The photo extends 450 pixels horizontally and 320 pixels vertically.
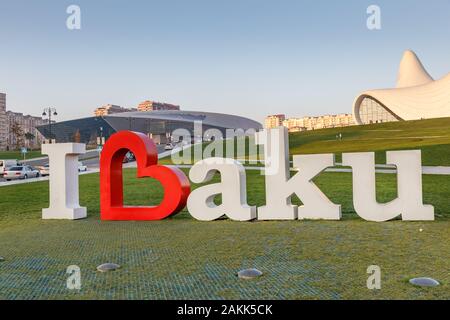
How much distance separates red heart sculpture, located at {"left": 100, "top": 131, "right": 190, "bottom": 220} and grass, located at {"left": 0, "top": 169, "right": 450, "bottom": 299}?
409mm

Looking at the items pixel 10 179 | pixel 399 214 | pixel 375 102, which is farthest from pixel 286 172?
pixel 375 102

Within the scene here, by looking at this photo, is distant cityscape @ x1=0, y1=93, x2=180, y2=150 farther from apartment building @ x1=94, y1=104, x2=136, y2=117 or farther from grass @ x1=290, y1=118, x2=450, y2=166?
grass @ x1=290, y1=118, x2=450, y2=166

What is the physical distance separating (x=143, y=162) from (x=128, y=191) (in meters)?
8.31

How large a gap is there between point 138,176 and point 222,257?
5.12 metres

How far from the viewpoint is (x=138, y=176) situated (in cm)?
1123

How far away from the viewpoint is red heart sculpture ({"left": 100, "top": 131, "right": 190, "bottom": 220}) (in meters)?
10.8

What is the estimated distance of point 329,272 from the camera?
5.64 metres

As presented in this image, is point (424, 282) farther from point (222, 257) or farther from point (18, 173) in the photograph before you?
point (18, 173)

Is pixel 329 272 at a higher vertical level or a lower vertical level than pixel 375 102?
lower

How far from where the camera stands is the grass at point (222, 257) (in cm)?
502

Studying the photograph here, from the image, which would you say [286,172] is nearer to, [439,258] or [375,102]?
[439,258]

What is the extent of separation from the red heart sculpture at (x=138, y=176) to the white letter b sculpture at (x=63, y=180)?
0.79 metres
